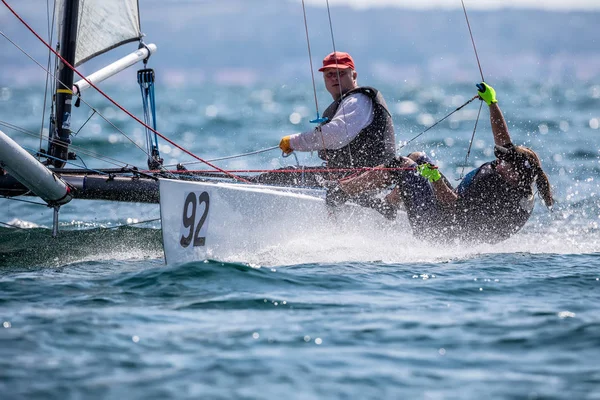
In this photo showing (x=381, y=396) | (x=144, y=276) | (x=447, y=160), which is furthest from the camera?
(x=447, y=160)

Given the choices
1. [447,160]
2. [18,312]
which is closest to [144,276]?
[18,312]

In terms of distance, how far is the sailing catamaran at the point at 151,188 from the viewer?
4656 mm

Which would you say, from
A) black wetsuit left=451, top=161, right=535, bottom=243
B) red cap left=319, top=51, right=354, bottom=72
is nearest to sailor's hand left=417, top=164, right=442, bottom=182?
black wetsuit left=451, top=161, right=535, bottom=243

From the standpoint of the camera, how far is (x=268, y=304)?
388 centimetres

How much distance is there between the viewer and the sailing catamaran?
4.66 m

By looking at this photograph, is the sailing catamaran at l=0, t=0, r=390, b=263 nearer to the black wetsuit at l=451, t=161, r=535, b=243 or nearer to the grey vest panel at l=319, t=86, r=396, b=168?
the grey vest panel at l=319, t=86, r=396, b=168

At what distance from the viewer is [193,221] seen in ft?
15.4

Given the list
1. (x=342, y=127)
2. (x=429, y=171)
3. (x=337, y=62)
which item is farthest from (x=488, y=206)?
(x=337, y=62)

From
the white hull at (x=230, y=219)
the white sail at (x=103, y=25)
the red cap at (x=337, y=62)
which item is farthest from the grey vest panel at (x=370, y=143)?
the white sail at (x=103, y=25)

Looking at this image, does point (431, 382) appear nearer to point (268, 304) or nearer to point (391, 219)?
point (268, 304)

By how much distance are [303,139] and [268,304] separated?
1.66m

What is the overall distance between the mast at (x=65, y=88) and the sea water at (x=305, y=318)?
638mm

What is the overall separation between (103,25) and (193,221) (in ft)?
6.57

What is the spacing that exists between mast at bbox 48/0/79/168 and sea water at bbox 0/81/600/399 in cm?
64
